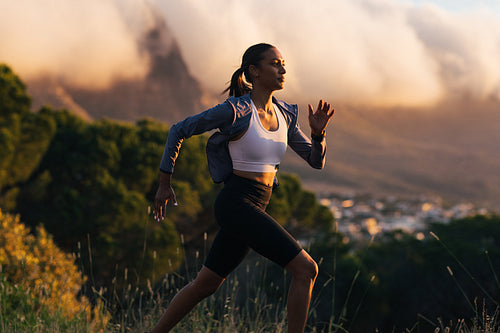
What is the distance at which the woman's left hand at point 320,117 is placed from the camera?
3.57 meters

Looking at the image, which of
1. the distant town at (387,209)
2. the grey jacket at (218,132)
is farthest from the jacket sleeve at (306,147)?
the distant town at (387,209)

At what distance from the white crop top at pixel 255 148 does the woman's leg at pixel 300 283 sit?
622 mm

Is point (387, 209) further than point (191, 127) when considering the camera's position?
Yes

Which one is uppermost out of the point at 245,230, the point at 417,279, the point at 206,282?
Answer: the point at 245,230

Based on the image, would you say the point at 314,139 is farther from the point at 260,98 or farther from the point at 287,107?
the point at 260,98

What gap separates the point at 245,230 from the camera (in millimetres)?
3184

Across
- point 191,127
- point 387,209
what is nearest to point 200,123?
point 191,127

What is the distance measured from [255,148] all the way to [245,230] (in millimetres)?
495

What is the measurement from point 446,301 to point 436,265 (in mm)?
1763

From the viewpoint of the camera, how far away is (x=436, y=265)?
20.2 metres

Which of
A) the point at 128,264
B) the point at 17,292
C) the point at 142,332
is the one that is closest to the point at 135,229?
the point at 128,264

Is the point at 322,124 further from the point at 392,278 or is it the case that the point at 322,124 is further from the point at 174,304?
the point at 392,278

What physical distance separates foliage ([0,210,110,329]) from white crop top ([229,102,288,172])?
5.85ft

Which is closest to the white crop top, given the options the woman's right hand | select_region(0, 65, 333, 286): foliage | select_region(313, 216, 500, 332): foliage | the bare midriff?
the bare midriff
